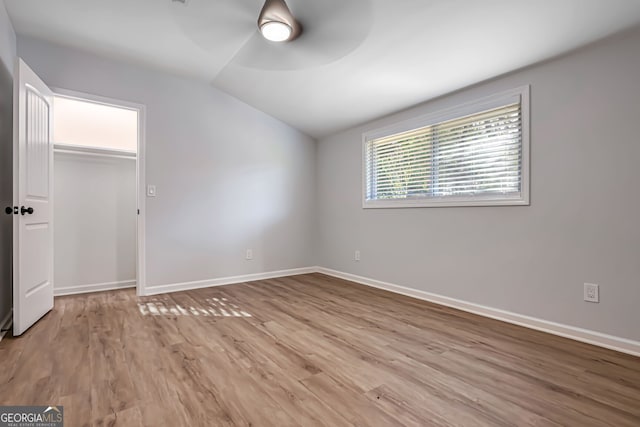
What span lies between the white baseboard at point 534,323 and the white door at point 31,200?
3.31m

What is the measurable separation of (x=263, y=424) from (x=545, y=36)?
2.87 m

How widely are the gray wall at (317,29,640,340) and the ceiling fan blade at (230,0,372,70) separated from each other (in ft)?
3.88

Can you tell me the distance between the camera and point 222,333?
2.35 metres

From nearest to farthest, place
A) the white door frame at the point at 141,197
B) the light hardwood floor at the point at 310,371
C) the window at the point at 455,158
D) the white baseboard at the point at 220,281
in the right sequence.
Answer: the light hardwood floor at the point at 310,371
the window at the point at 455,158
the white door frame at the point at 141,197
the white baseboard at the point at 220,281

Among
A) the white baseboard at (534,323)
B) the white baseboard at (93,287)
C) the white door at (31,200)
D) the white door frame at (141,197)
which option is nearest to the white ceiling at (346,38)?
the white door frame at (141,197)

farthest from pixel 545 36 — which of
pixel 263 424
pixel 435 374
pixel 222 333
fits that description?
pixel 222 333

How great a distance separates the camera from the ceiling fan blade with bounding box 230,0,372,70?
231 centimetres

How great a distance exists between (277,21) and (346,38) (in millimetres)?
648

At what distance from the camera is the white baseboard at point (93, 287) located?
137 inches

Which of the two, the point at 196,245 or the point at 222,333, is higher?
the point at 196,245

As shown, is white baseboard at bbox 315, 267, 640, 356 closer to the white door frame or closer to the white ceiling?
the white ceiling

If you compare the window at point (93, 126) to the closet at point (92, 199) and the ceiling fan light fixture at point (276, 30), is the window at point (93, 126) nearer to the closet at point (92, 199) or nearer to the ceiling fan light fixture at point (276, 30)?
the closet at point (92, 199)

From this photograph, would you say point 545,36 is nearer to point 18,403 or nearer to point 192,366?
point 192,366

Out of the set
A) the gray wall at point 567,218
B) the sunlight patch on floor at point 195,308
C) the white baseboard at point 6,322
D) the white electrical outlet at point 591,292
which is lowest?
the sunlight patch on floor at point 195,308
